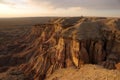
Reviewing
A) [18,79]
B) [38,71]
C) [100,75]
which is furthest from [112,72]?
[18,79]

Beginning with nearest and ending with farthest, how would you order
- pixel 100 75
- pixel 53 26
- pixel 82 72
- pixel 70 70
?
1. pixel 100 75
2. pixel 82 72
3. pixel 70 70
4. pixel 53 26

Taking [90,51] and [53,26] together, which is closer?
[90,51]

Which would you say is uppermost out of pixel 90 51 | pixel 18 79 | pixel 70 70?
pixel 90 51

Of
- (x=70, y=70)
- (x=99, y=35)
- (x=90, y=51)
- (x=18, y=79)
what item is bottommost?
(x=18, y=79)

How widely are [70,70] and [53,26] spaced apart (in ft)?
82.3

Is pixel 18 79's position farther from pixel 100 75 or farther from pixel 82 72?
pixel 100 75

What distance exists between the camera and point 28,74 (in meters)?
36.4

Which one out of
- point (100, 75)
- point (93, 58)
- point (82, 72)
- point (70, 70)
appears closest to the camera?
point (100, 75)

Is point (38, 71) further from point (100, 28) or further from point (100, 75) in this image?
point (100, 75)

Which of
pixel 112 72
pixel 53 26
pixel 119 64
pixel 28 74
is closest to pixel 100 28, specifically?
pixel 119 64

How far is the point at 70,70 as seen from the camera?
89.2 feet

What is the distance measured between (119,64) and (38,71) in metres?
13.7

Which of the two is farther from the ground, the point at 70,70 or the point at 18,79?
the point at 70,70

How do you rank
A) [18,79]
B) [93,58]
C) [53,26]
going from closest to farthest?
[93,58]
[18,79]
[53,26]
